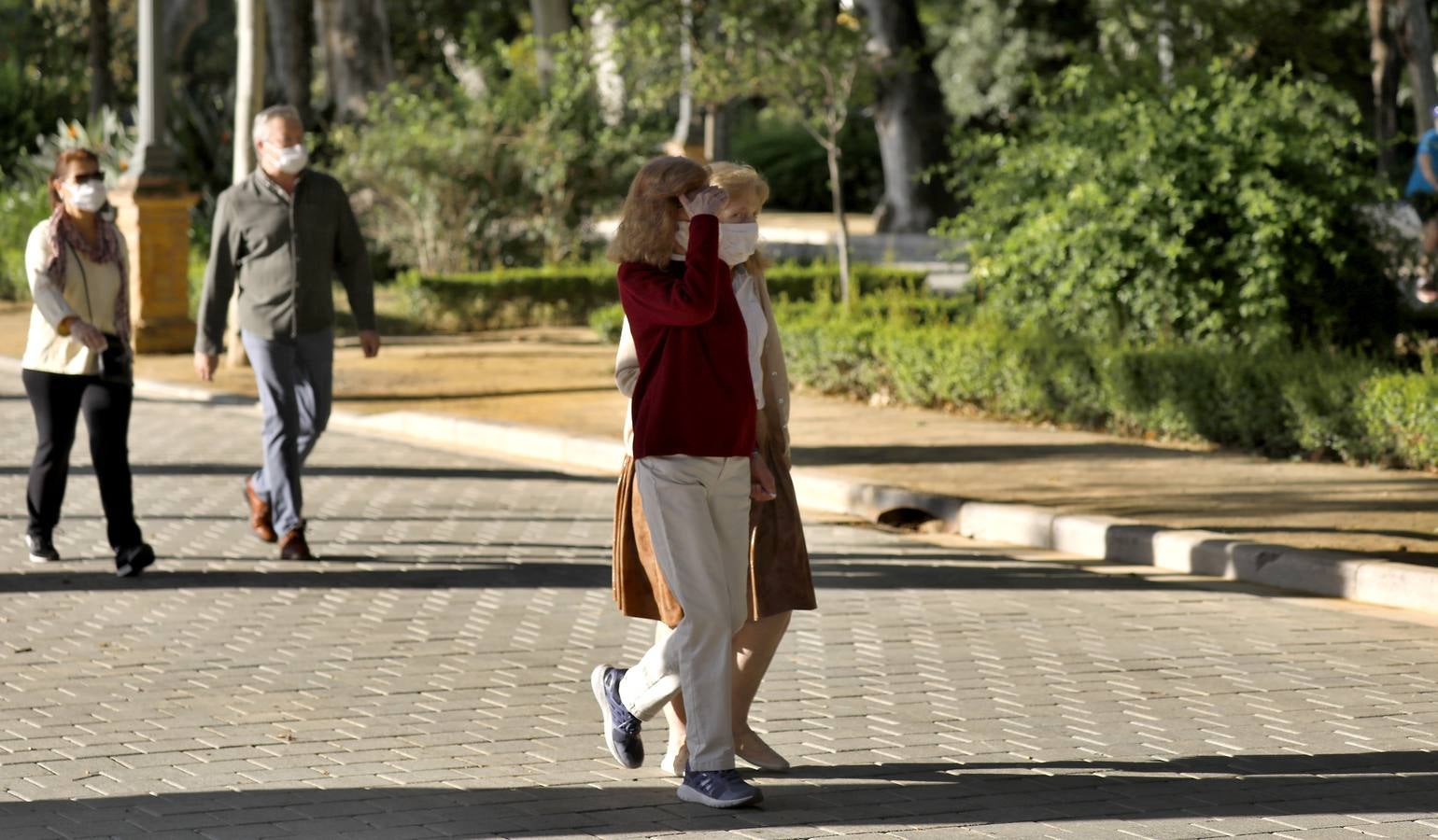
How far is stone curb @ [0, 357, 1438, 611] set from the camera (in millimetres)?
8336

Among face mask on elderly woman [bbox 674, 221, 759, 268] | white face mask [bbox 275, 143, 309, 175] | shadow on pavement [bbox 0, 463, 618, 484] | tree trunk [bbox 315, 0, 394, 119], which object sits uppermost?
tree trunk [bbox 315, 0, 394, 119]

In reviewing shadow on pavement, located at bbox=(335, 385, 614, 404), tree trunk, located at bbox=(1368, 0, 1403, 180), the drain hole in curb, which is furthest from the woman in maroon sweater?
tree trunk, located at bbox=(1368, 0, 1403, 180)

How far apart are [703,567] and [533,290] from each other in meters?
17.4

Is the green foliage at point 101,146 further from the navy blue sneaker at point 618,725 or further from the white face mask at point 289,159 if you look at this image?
the navy blue sneaker at point 618,725

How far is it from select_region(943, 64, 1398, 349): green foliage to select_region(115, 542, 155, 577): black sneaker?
7379 mm

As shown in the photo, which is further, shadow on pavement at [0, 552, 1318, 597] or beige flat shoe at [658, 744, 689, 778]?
shadow on pavement at [0, 552, 1318, 597]

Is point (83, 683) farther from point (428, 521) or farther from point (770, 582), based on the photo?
point (428, 521)

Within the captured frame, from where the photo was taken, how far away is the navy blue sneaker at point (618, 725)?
5410mm

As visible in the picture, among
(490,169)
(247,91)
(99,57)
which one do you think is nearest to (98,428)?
(247,91)

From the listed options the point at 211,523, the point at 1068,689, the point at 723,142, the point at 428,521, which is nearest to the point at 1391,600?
the point at 1068,689

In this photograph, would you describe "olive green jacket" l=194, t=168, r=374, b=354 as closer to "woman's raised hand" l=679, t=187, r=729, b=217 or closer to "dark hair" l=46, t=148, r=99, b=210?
"dark hair" l=46, t=148, r=99, b=210

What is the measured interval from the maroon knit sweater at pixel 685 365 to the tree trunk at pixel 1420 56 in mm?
19729

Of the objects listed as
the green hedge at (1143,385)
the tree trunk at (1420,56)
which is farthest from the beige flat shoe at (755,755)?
the tree trunk at (1420,56)

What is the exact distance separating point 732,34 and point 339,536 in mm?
10496
